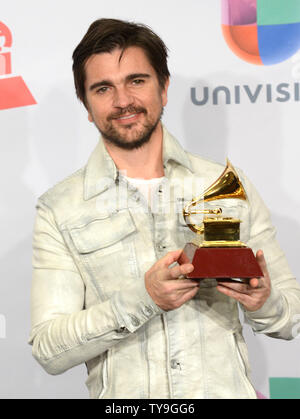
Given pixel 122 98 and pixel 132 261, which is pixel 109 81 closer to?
pixel 122 98

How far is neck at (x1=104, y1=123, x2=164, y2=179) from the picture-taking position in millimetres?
2295

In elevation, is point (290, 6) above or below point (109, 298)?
above

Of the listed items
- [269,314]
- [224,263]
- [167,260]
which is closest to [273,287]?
[269,314]

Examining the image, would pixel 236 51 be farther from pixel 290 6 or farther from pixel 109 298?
pixel 109 298

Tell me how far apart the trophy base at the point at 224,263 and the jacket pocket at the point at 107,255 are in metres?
0.36

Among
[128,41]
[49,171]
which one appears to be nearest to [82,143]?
[49,171]

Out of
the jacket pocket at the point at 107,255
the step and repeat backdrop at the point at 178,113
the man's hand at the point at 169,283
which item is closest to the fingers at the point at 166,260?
the man's hand at the point at 169,283

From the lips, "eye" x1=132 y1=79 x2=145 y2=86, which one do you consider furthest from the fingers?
"eye" x1=132 y1=79 x2=145 y2=86

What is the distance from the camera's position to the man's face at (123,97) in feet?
7.29

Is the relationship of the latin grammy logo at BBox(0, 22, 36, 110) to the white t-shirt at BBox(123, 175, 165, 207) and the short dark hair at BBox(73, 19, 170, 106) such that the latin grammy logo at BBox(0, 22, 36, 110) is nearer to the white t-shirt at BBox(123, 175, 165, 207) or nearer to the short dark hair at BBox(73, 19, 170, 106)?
the short dark hair at BBox(73, 19, 170, 106)
